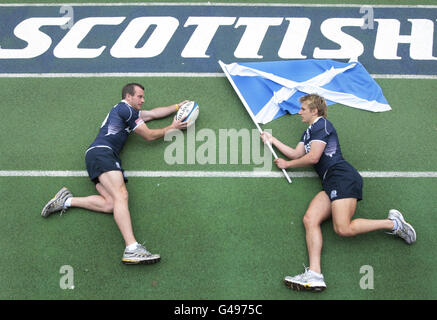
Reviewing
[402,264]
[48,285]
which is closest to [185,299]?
[48,285]

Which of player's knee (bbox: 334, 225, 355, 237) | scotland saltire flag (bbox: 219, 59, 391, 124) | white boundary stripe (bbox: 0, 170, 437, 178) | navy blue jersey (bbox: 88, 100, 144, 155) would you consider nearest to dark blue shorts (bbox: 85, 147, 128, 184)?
navy blue jersey (bbox: 88, 100, 144, 155)

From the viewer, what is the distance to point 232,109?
6.31 m

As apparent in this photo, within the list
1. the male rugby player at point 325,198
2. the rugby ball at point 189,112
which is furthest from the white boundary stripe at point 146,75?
the male rugby player at point 325,198

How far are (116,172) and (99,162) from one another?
0.26 m

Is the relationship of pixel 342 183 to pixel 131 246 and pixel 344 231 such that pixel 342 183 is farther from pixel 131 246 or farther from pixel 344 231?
pixel 131 246

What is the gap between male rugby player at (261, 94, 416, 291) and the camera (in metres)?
4.54

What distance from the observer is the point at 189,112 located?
5848mm

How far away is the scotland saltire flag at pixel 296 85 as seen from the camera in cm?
620

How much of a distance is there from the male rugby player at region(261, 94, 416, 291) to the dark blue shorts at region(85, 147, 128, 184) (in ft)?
7.52

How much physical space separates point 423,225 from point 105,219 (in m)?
4.15

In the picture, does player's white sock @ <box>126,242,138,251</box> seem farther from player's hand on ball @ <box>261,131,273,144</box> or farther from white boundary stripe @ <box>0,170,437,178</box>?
player's hand on ball @ <box>261,131,273,144</box>

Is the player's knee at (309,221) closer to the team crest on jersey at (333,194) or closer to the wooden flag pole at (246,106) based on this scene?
the team crest on jersey at (333,194)

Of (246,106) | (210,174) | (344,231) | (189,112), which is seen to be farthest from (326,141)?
(189,112)

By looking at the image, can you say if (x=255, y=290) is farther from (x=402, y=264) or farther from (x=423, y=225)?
(x=423, y=225)
